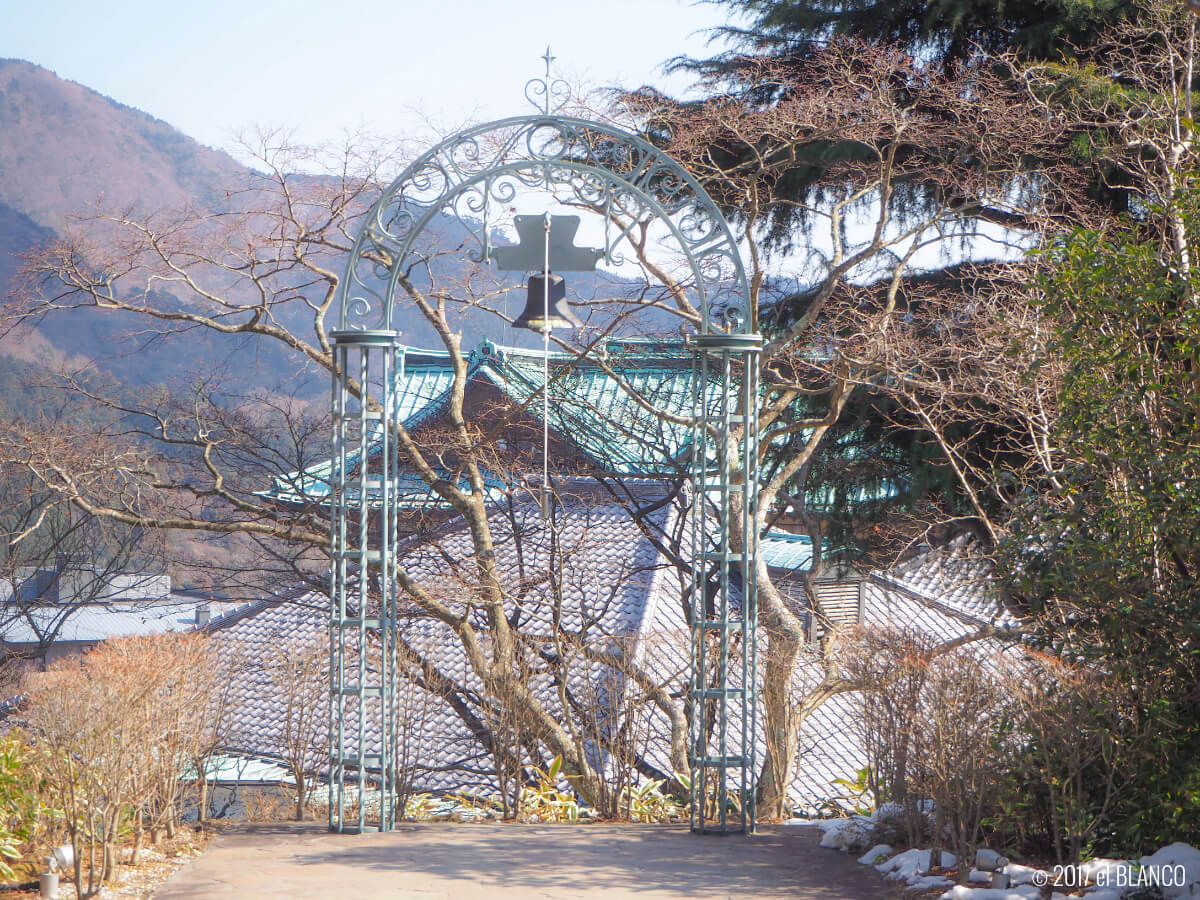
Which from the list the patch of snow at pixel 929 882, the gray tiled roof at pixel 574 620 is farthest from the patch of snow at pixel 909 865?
the gray tiled roof at pixel 574 620

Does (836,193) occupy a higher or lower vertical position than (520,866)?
higher

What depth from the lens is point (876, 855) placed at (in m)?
4.83

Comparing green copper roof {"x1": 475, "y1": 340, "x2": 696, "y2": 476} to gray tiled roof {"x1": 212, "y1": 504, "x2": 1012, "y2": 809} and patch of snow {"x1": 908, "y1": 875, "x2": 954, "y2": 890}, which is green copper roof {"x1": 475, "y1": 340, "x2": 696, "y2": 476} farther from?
patch of snow {"x1": 908, "y1": 875, "x2": 954, "y2": 890}

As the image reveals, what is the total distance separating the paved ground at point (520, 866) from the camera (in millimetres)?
4383

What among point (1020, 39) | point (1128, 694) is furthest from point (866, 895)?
point (1020, 39)

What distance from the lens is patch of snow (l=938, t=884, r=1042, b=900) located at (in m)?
3.97

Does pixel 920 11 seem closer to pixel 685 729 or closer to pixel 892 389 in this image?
pixel 892 389

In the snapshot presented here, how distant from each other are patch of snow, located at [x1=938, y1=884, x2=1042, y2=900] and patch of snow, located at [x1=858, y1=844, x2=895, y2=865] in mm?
723

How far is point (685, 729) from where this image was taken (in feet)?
27.2

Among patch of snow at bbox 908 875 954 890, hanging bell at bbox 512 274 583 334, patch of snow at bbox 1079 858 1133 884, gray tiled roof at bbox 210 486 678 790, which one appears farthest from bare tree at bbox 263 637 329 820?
patch of snow at bbox 1079 858 1133 884

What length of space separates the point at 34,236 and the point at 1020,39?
34.0m

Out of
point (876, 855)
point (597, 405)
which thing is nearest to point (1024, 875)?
point (876, 855)

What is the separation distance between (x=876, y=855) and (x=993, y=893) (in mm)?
853

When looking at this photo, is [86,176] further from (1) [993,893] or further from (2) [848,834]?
(1) [993,893]
